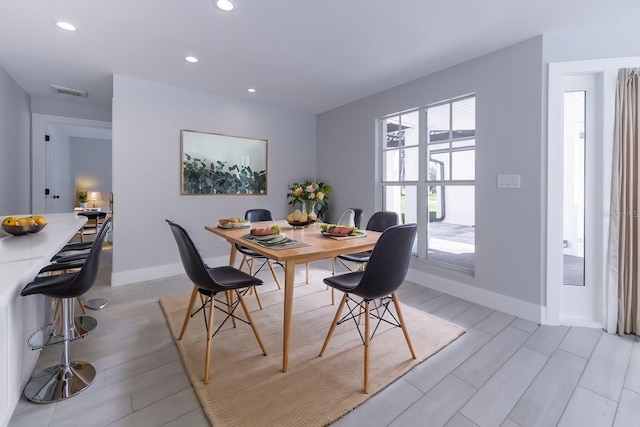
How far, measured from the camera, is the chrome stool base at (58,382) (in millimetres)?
1582

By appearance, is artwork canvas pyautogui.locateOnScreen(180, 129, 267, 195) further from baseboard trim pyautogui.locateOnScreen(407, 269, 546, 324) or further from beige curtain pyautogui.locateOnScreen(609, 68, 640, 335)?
beige curtain pyautogui.locateOnScreen(609, 68, 640, 335)

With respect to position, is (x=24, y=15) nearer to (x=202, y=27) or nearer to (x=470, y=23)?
(x=202, y=27)

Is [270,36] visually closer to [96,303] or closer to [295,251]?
[295,251]

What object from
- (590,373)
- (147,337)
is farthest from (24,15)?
(590,373)

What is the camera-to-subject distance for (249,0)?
80.7 inches

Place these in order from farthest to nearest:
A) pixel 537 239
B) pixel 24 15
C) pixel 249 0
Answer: pixel 537 239
pixel 24 15
pixel 249 0

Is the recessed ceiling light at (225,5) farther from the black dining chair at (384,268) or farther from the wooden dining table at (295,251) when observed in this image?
the black dining chair at (384,268)

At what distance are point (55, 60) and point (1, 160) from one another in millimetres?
1267

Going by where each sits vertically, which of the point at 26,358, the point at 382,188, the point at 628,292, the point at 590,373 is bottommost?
the point at 590,373

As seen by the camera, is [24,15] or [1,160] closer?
[24,15]

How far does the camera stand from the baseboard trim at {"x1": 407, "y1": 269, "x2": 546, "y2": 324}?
2570 mm

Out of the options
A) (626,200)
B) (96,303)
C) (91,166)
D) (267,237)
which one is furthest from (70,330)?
(91,166)

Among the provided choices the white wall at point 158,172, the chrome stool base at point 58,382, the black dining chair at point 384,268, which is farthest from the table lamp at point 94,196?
the black dining chair at point 384,268

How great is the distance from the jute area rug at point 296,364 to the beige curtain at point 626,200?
1.29 meters
